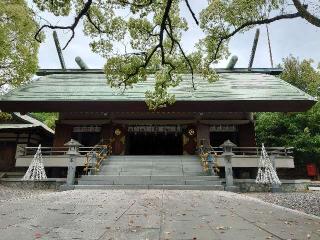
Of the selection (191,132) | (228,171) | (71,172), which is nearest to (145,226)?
(228,171)

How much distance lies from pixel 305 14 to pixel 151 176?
9.96m

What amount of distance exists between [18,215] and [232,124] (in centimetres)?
1696

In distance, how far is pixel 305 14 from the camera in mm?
7301

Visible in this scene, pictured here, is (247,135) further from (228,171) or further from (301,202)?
(301,202)

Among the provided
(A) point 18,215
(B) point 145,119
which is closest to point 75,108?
(B) point 145,119

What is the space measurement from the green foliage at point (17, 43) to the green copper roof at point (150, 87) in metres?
3.76

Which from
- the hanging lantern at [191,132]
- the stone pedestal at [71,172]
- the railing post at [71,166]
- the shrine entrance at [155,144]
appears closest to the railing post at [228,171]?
the hanging lantern at [191,132]

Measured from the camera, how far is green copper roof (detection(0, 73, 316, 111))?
18531mm

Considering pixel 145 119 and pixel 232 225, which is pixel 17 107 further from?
pixel 232 225

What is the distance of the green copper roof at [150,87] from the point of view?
60.8 ft

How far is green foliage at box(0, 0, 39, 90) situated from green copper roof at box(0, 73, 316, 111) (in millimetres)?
3764

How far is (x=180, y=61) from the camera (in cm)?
1198

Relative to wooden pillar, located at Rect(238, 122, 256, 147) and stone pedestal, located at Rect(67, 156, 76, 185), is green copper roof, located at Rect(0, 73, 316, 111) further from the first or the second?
stone pedestal, located at Rect(67, 156, 76, 185)

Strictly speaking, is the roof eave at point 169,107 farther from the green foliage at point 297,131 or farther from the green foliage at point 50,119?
the green foliage at point 50,119
